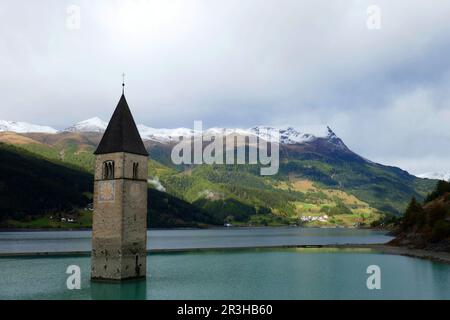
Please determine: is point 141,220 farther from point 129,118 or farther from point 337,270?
point 337,270

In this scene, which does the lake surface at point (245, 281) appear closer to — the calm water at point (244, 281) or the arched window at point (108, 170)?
the calm water at point (244, 281)

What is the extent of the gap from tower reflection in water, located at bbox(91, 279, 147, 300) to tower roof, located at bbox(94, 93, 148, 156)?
16487 millimetres

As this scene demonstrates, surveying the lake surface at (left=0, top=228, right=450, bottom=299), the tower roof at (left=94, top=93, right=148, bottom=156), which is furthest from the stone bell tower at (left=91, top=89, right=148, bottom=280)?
the lake surface at (left=0, top=228, right=450, bottom=299)

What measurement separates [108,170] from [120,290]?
15.3 meters

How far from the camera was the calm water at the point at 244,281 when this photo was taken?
51.1 m

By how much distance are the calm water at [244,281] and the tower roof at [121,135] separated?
55.4 feet

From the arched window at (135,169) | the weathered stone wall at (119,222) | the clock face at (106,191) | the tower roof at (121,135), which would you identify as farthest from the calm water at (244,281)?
the tower roof at (121,135)

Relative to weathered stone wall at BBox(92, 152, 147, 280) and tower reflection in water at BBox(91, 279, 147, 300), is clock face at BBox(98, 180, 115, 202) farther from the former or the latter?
tower reflection in water at BBox(91, 279, 147, 300)

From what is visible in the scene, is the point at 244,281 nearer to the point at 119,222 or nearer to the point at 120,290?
the point at 120,290

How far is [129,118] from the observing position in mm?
61969

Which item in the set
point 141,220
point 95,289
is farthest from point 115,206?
point 95,289
